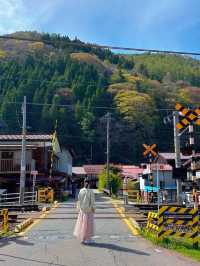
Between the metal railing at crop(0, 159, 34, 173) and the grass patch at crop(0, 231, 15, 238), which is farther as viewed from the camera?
the metal railing at crop(0, 159, 34, 173)

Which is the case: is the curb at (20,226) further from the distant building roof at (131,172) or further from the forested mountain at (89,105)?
the forested mountain at (89,105)

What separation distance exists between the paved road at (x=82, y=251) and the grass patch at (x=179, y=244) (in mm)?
269

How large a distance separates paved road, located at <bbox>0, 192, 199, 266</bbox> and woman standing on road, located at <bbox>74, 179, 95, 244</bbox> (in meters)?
0.25

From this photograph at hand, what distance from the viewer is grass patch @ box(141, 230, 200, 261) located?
941 centimetres

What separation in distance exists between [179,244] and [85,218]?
247 cm

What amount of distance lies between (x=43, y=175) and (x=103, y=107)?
4559 cm

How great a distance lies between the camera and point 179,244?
1055 cm

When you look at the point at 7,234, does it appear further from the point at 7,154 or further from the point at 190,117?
the point at 7,154

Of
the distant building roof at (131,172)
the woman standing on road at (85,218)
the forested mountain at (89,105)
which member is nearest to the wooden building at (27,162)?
the distant building roof at (131,172)

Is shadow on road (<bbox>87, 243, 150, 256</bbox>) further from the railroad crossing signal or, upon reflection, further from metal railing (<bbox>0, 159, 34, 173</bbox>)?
metal railing (<bbox>0, 159, 34, 173</bbox>)

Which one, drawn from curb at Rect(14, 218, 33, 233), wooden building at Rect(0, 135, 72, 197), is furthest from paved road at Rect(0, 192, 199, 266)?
wooden building at Rect(0, 135, 72, 197)

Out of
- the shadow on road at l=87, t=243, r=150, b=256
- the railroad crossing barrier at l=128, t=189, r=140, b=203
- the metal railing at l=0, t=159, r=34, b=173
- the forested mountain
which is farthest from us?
the forested mountain

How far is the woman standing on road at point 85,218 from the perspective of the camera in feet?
34.6

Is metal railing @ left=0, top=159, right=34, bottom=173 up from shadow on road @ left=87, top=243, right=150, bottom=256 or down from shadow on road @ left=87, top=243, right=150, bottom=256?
up
